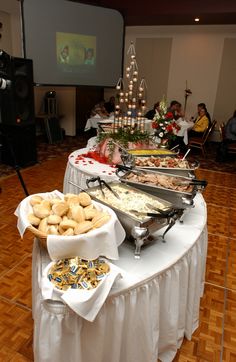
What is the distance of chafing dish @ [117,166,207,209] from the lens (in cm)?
131

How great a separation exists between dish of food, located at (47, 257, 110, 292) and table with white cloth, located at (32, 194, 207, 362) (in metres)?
0.06

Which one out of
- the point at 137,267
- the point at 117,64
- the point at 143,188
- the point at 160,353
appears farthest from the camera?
the point at 117,64

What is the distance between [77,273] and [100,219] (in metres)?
0.20

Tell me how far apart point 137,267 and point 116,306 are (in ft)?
0.53

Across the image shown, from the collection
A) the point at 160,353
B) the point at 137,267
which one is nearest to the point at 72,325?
the point at 137,267

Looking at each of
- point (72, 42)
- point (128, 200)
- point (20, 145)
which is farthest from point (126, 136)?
point (72, 42)

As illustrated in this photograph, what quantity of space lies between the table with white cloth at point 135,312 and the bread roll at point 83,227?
7.9 inches

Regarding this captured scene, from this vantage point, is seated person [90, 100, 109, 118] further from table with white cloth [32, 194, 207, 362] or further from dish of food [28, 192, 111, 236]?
dish of food [28, 192, 111, 236]

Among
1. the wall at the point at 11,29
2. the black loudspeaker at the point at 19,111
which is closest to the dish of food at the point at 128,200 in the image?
the black loudspeaker at the point at 19,111

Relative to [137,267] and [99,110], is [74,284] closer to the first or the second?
[137,267]

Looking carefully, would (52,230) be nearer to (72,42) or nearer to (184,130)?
(72,42)

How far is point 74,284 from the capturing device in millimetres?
853

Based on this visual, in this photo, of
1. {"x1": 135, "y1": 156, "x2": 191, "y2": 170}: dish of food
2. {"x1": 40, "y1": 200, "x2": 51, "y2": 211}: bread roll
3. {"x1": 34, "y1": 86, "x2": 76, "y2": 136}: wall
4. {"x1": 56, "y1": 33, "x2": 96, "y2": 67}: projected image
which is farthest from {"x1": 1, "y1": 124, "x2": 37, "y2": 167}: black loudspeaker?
{"x1": 40, "y1": 200, "x2": 51, "y2": 211}: bread roll

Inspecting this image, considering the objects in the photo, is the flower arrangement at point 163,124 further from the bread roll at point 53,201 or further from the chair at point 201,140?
the chair at point 201,140
